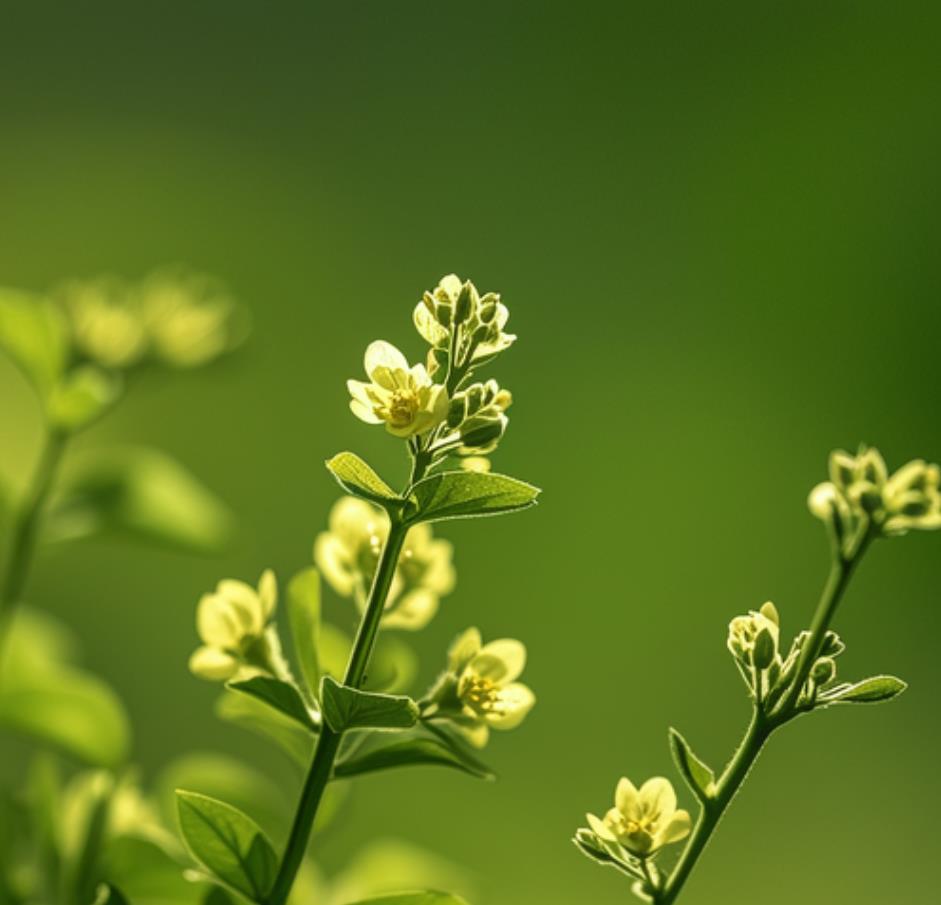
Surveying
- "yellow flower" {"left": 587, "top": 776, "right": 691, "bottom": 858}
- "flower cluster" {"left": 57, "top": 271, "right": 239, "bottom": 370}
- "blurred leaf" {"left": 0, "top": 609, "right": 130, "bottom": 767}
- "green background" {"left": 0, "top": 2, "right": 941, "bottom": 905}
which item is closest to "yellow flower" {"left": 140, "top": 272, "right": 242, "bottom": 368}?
"flower cluster" {"left": 57, "top": 271, "right": 239, "bottom": 370}

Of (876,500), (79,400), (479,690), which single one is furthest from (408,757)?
(79,400)

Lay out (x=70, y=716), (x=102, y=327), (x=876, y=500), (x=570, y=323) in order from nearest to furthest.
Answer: (x=876, y=500) < (x=70, y=716) < (x=102, y=327) < (x=570, y=323)

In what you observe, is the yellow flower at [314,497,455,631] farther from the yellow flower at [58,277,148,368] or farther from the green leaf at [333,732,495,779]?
the yellow flower at [58,277,148,368]

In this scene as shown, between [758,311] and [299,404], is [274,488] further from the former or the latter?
[758,311]

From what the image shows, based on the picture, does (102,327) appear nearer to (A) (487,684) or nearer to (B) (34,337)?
(B) (34,337)

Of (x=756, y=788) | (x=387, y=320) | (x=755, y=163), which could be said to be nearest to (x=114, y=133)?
(x=387, y=320)

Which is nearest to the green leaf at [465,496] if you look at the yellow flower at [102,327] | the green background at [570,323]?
the yellow flower at [102,327]

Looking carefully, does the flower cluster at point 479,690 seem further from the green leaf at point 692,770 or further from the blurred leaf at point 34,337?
the blurred leaf at point 34,337
